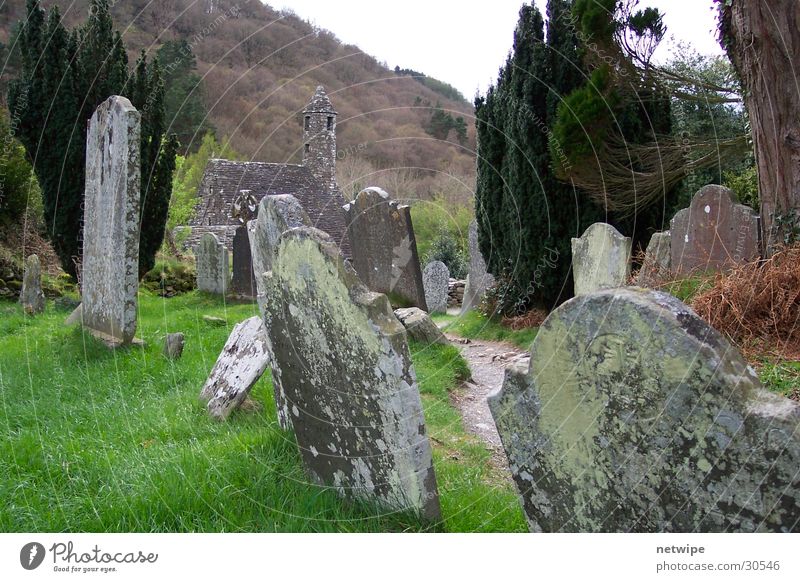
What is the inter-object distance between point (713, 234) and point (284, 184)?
56.7 feet

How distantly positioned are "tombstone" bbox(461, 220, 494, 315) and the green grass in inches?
18.1

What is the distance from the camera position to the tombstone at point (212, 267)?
13680 millimetres

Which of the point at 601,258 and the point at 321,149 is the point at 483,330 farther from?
the point at 321,149

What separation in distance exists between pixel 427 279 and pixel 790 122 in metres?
9.58

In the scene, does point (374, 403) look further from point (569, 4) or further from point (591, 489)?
point (569, 4)

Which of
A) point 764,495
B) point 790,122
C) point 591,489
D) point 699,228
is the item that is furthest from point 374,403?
point 699,228

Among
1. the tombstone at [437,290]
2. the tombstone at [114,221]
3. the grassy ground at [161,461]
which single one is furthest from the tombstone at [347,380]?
the tombstone at [437,290]

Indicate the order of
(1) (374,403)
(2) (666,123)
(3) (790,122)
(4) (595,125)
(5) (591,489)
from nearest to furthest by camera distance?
(5) (591,489), (1) (374,403), (3) (790,122), (4) (595,125), (2) (666,123)

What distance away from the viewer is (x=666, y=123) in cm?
1105

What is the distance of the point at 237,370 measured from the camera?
17.2 ft

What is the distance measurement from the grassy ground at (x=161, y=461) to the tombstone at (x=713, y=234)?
386cm

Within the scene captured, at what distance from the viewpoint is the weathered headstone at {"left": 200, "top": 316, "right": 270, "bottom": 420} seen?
16.7 feet

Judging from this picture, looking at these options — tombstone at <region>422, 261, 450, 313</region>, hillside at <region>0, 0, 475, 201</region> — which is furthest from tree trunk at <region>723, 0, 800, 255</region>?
tombstone at <region>422, 261, 450, 313</region>

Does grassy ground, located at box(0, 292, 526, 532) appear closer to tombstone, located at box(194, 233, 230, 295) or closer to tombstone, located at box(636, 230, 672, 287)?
tombstone, located at box(636, 230, 672, 287)
